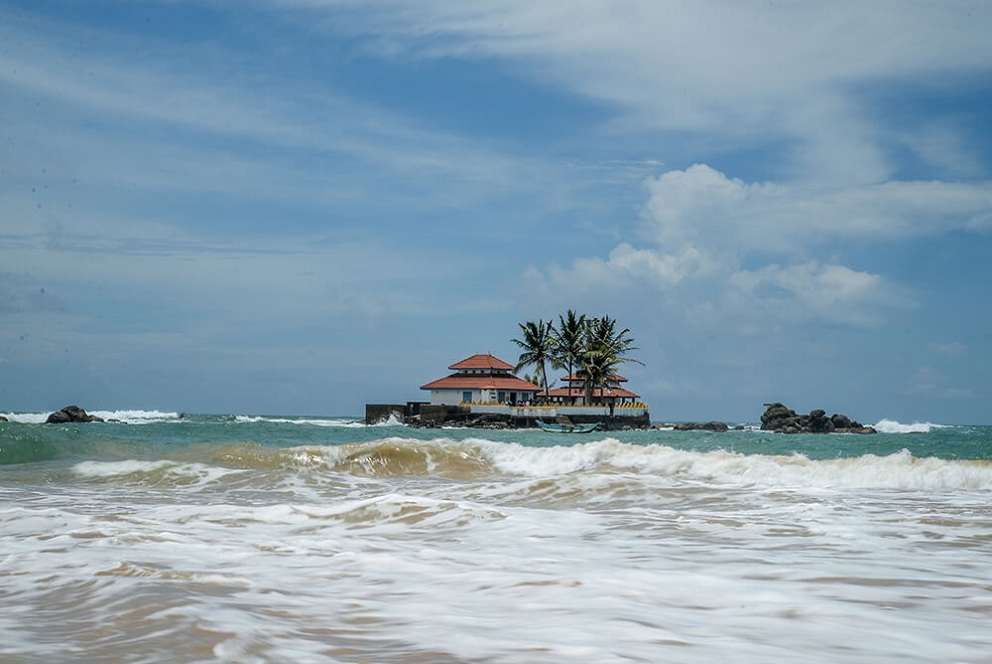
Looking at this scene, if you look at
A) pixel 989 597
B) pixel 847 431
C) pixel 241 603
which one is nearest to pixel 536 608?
pixel 241 603

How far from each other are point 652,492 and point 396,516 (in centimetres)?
463

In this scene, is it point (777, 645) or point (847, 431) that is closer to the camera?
point (777, 645)

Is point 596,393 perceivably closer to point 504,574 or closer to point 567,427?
point 567,427

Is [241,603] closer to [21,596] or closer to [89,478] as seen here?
[21,596]

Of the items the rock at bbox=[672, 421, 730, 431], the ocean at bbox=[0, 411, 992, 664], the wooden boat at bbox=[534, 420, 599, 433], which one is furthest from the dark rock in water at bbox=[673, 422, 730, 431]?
the ocean at bbox=[0, 411, 992, 664]

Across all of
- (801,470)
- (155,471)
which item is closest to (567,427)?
(801,470)

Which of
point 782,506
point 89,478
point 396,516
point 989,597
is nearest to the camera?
point 989,597

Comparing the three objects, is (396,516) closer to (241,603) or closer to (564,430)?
(241,603)

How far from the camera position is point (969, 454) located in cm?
3120

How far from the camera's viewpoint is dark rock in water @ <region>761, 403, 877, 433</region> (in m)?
68.7

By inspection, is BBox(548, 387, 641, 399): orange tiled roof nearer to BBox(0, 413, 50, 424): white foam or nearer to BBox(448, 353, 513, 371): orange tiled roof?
BBox(448, 353, 513, 371): orange tiled roof

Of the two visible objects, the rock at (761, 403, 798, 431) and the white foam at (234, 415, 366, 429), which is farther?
the rock at (761, 403, 798, 431)

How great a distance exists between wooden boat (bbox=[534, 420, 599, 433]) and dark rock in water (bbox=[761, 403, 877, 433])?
634 inches

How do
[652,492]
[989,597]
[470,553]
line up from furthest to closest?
[652,492] < [470,553] < [989,597]
